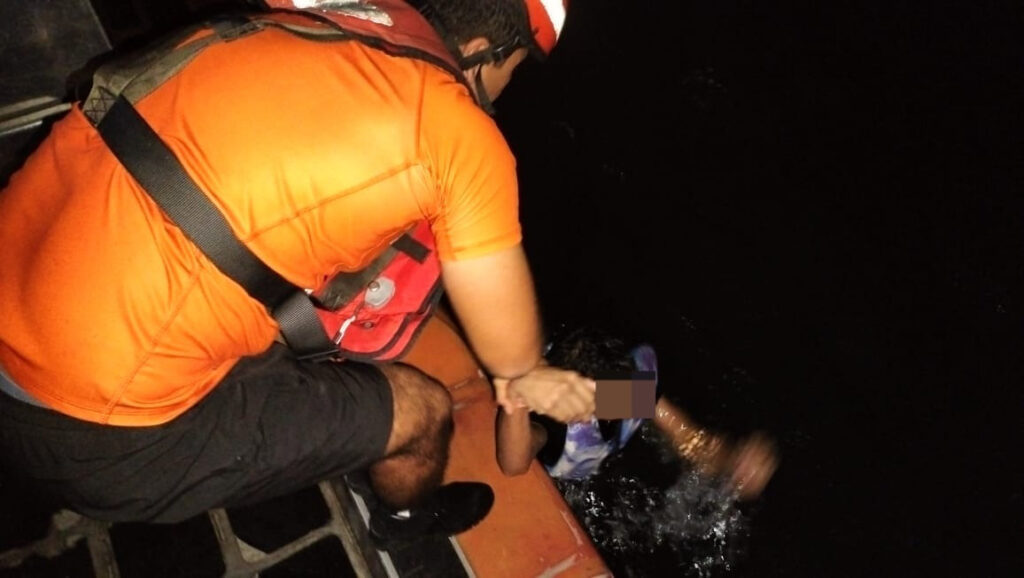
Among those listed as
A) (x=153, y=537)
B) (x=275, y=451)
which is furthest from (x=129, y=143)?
(x=153, y=537)

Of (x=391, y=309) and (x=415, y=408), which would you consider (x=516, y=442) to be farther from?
(x=391, y=309)

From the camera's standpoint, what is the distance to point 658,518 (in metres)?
3.06

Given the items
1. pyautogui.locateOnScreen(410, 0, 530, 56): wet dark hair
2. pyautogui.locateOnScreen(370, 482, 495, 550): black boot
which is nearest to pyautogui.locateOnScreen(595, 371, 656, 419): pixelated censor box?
pyautogui.locateOnScreen(370, 482, 495, 550): black boot

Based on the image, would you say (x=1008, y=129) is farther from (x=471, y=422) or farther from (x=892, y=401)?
(x=471, y=422)

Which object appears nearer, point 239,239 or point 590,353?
point 239,239

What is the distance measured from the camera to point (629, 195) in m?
4.21

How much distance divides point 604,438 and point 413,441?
95 cm

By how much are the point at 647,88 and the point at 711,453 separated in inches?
103

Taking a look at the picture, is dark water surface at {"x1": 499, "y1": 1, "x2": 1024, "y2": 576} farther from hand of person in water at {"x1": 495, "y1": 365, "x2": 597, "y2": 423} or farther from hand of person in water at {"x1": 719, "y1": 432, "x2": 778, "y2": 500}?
hand of person in water at {"x1": 495, "y1": 365, "x2": 597, "y2": 423}

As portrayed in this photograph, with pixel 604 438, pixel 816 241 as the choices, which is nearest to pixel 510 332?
pixel 604 438

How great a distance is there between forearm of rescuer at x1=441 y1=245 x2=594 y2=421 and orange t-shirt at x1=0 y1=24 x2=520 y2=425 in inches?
4.8

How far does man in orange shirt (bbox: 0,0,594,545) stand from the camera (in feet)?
4.77

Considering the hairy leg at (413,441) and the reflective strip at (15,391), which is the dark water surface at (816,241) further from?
the reflective strip at (15,391)

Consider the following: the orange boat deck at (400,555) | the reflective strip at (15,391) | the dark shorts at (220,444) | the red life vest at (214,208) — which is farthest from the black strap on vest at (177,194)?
the orange boat deck at (400,555)
